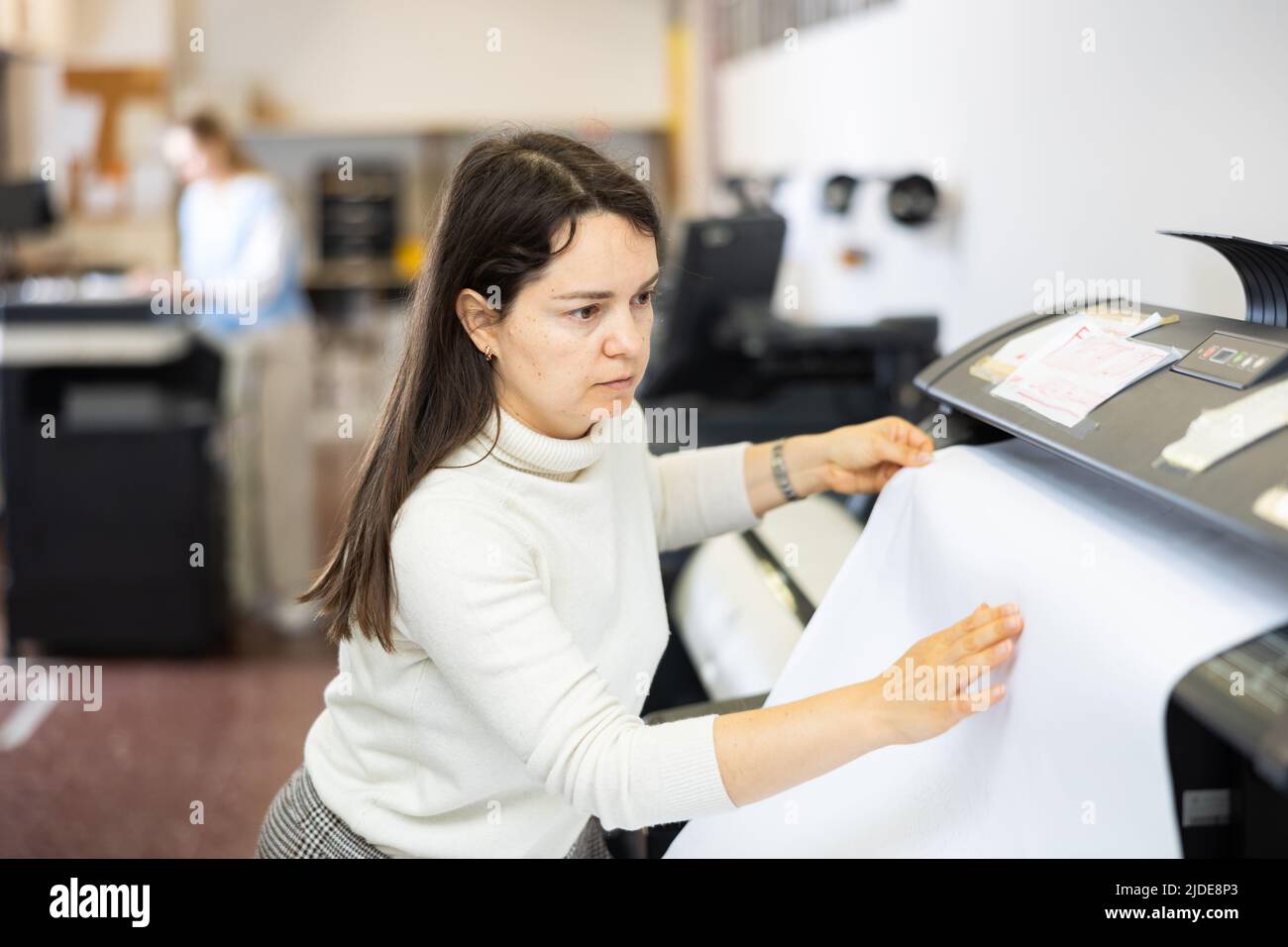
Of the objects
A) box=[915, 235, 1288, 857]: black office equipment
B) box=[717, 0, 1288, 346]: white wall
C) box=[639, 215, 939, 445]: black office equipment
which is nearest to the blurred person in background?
box=[639, 215, 939, 445]: black office equipment

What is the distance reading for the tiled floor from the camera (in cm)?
273

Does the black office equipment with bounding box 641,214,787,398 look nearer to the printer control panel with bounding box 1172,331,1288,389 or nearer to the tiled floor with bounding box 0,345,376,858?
the tiled floor with bounding box 0,345,376,858

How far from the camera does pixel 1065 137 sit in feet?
6.81

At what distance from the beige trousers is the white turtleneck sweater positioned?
8.99 ft

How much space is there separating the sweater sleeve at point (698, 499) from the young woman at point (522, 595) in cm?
13

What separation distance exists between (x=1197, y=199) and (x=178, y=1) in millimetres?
6643

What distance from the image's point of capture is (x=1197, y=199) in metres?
1.66

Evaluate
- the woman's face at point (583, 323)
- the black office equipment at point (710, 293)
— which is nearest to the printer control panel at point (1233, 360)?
the woman's face at point (583, 323)

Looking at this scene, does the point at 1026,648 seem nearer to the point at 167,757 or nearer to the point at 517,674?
the point at 517,674

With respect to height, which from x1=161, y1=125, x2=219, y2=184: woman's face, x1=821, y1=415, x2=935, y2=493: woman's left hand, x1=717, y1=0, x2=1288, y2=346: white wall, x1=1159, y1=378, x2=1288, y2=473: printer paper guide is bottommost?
x1=821, y1=415, x2=935, y2=493: woman's left hand

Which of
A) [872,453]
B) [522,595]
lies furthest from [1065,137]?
[522,595]

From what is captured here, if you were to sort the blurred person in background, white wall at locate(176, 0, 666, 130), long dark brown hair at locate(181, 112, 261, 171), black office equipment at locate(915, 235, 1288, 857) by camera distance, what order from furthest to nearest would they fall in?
white wall at locate(176, 0, 666, 130) → long dark brown hair at locate(181, 112, 261, 171) → the blurred person in background → black office equipment at locate(915, 235, 1288, 857)

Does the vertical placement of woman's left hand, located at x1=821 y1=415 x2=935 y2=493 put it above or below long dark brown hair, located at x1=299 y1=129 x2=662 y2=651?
below

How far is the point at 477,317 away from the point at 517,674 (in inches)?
13.6
